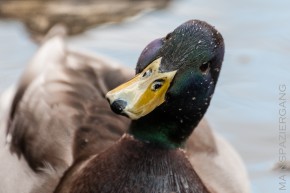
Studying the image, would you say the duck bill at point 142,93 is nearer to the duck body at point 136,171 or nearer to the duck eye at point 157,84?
the duck eye at point 157,84

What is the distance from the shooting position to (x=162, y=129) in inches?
221

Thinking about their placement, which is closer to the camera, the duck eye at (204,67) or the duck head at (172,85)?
the duck head at (172,85)

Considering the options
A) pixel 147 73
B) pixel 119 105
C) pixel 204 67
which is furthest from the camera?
pixel 204 67

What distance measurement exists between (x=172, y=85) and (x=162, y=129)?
36 centimetres

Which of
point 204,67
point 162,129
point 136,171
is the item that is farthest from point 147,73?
point 136,171

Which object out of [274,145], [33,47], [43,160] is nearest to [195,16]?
[33,47]

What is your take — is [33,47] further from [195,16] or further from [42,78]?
[42,78]

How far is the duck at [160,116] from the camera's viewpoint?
5258 millimetres

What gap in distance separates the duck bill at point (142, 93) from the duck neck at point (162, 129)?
257mm

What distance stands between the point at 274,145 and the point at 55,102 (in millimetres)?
1943

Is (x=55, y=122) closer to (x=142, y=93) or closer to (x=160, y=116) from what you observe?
(x=160, y=116)

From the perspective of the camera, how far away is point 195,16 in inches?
372

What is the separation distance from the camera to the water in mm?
7766

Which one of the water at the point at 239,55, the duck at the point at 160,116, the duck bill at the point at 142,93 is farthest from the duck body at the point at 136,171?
the water at the point at 239,55
